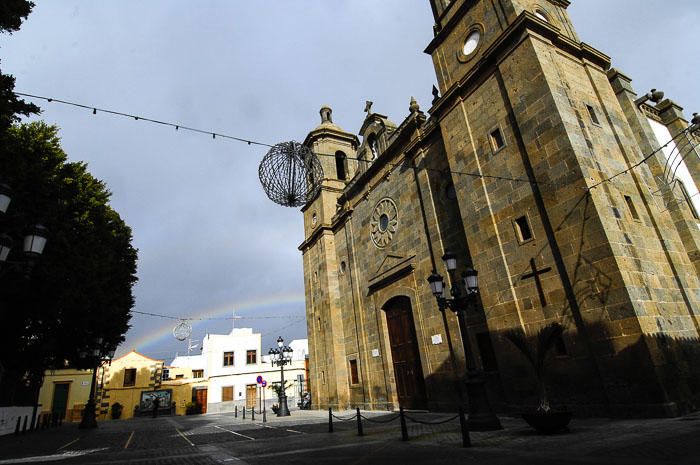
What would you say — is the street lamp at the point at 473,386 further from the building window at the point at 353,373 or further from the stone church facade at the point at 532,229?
the building window at the point at 353,373

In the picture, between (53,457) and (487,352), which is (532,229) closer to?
(487,352)

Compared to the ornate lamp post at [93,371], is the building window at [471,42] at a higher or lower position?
higher

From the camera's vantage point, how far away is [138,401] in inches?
1497

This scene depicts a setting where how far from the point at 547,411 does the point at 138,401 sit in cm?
4193

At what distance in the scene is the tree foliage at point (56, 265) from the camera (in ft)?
34.4

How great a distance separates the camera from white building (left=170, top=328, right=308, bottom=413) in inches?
1528

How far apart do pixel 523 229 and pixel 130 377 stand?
137 ft

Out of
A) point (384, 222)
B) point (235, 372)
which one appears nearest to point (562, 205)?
point (384, 222)

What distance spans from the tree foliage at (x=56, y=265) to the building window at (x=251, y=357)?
23.6 m

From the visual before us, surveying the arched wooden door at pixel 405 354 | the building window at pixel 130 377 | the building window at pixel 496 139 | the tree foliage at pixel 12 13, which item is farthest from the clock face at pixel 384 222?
the building window at pixel 130 377

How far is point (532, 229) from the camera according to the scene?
10.8 m

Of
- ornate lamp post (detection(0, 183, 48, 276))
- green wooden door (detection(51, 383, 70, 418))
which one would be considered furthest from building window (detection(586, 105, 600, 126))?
green wooden door (detection(51, 383, 70, 418))

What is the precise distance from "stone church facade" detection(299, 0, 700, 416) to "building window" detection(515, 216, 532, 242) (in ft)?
0.21

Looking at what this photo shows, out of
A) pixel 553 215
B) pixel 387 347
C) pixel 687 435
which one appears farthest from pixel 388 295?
pixel 687 435
